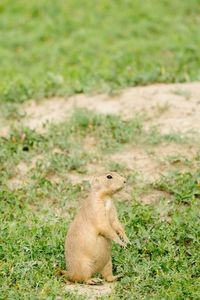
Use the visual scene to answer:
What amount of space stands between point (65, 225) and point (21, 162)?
155 cm

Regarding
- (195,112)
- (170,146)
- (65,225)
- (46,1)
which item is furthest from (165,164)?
(46,1)

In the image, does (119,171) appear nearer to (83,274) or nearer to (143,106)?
(143,106)

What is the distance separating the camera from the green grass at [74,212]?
5020mm

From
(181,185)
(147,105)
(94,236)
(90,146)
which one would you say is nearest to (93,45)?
(147,105)

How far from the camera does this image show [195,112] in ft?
25.2

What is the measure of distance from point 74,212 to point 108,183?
137 centimetres

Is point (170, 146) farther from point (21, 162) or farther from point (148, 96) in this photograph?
point (21, 162)

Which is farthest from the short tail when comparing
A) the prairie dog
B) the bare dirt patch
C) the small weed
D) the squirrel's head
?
the bare dirt patch

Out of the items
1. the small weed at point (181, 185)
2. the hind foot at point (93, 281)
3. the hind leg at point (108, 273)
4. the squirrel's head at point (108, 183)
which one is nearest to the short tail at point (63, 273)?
the hind foot at point (93, 281)

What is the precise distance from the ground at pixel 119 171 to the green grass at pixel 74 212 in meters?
0.01

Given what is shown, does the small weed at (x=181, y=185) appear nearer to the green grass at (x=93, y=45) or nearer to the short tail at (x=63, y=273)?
the short tail at (x=63, y=273)

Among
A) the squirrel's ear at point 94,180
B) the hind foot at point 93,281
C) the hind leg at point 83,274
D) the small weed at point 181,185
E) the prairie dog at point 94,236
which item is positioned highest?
the squirrel's ear at point 94,180

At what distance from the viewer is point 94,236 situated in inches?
199

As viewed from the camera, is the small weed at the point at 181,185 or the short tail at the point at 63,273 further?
the small weed at the point at 181,185
